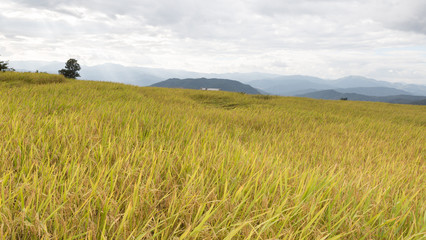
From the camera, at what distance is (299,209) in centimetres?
153

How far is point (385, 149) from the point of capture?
4.50 meters

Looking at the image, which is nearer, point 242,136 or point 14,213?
point 14,213

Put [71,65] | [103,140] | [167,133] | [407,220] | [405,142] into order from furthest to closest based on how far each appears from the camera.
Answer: [71,65]
[405,142]
[167,133]
[103,140]
[407,220]

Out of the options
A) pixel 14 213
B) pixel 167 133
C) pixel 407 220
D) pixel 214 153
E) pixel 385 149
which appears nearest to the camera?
pixel 14 213

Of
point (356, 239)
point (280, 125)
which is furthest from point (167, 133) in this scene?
point (280, 125)

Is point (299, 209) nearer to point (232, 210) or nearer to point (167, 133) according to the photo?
point (232, 210)

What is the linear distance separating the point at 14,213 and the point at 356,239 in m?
2.05

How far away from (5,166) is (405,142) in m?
7.50

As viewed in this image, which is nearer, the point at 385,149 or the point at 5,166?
the point at 5,166

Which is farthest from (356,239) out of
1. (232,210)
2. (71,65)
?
(71,65)

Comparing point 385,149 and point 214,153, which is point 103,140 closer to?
point 214,153

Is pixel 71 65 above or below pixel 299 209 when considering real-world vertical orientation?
above

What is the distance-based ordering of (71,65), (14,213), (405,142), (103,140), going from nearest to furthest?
(14,213) < (103,140) < (405,142) < (71,65)

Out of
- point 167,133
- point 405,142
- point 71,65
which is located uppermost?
point 71,65
